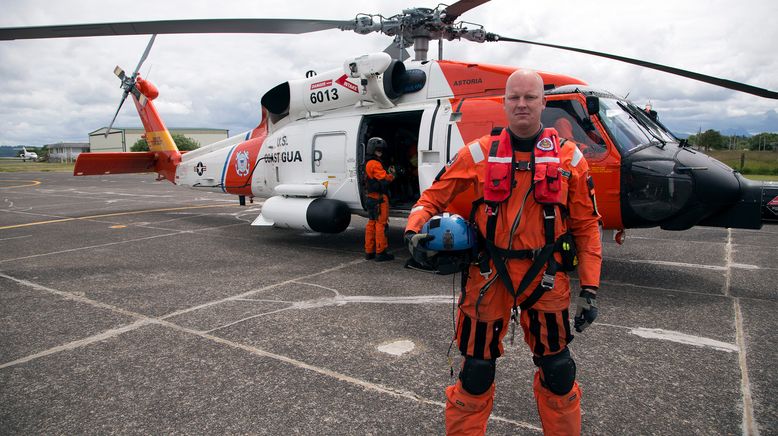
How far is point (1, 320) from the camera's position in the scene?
14.5ft

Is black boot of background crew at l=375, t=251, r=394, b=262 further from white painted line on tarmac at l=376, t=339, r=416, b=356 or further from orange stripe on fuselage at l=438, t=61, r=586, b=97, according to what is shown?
white painted line on tarmac at l=376, t=339, r=416, b=356

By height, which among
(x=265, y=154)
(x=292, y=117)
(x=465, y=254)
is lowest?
(x=465, y=254)

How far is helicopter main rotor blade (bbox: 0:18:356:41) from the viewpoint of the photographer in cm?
587

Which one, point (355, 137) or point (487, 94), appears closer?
point (487, 94)

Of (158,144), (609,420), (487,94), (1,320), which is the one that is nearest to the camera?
(609,420)

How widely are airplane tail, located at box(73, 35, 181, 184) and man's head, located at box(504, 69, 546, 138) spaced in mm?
10437

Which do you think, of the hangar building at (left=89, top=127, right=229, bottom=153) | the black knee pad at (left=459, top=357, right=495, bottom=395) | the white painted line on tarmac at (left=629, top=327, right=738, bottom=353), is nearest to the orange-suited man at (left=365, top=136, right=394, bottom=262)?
the white painted line on tarmac at (left=629, top=327, right=738, bottom=353)

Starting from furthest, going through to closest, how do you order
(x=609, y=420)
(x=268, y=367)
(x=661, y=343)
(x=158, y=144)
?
(x=158, y=144) → (x=661, y=343) → (x=268, y=367) → (x=609, y=420)

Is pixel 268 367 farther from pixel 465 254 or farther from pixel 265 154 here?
pixel 265 154

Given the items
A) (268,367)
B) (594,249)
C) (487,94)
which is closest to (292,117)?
(487,94)

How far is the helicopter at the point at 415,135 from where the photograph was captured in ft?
16.1

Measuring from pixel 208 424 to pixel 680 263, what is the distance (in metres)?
6.31

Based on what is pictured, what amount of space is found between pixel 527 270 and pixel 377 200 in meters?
4.63

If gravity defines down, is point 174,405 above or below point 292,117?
below
